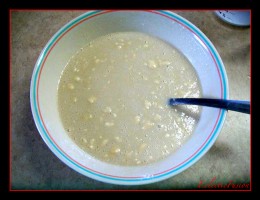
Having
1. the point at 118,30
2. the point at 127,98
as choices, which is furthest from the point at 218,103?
the point at 118,30

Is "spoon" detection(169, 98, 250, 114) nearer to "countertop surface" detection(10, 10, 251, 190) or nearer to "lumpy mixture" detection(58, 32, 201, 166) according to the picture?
"lumpy mixture" detection(58, 32, 201, 166)

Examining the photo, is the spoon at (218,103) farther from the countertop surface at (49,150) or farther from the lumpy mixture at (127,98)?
the countertop surface at (49,150)

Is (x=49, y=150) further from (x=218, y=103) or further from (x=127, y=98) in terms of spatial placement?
(x=218, y=103)

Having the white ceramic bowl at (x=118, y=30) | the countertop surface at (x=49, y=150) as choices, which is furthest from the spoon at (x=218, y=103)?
the countertop surface at (x=49, y=150)

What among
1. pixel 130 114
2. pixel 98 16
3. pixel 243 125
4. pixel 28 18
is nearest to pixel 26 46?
pixel 28 18

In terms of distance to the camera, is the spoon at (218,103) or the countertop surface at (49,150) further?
the countertop surface at (49,150)
